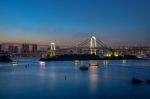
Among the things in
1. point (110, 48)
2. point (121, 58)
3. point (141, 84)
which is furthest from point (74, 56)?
point (141, 84)

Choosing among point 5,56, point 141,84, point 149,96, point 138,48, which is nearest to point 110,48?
point 138,48

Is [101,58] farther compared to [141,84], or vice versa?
[101,58]

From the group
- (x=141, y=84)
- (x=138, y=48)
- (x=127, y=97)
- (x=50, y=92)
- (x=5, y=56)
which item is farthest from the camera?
(x=5, y=56)

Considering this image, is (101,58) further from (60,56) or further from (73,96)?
(73,96)

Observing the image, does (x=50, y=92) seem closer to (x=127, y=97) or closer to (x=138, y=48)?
(x=127, y=97)

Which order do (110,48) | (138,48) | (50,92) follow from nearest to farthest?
(50,92) → (138,48) → (110,48)

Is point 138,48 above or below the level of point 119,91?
above

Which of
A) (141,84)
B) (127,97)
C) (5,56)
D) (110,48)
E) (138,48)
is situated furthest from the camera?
(5,56)

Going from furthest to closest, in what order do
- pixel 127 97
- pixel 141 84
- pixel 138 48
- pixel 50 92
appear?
pixel 138 48 < pixel 141 84 < pixel 50 92 < pixel 127 97

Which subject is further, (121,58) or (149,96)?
(121,58)
